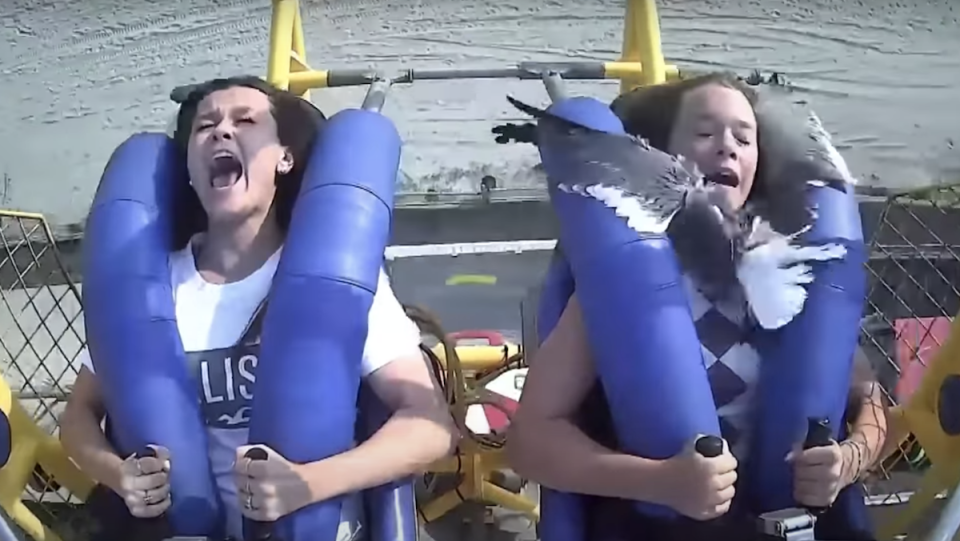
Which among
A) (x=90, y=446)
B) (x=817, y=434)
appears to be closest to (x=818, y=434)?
(x=817, y=434)

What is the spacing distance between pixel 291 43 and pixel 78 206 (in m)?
1.53

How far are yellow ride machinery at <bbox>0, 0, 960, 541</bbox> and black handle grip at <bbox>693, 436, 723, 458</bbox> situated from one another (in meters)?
0.15

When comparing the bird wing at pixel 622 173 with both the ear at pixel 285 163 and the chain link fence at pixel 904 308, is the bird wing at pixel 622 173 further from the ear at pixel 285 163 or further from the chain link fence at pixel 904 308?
the chain link fence at pixel 904 308

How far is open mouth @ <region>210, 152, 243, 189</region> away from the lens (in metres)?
0.84

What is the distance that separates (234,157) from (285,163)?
0.15ft

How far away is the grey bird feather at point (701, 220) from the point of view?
2.43 ft

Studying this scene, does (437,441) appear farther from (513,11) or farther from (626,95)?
(513,11)

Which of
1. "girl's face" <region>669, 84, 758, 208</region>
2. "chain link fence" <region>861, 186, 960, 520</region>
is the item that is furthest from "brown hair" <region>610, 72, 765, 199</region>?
"chain link fence" <region>861, 186, 960, 520</region>

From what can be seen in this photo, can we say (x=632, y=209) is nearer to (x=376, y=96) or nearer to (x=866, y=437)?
(x=866, y=437)

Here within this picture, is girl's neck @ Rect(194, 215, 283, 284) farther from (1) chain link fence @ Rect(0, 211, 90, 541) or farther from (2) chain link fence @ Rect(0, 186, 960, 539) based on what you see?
(1) chain link fence @ Rect(0, 211, 90, 541)

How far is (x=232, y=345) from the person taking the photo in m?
0.81

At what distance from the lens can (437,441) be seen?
782 mm

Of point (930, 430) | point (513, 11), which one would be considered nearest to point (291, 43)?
point (930, 430)

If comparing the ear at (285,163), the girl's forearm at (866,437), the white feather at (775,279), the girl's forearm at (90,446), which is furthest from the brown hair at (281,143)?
the girl's forearm at (866,437)
